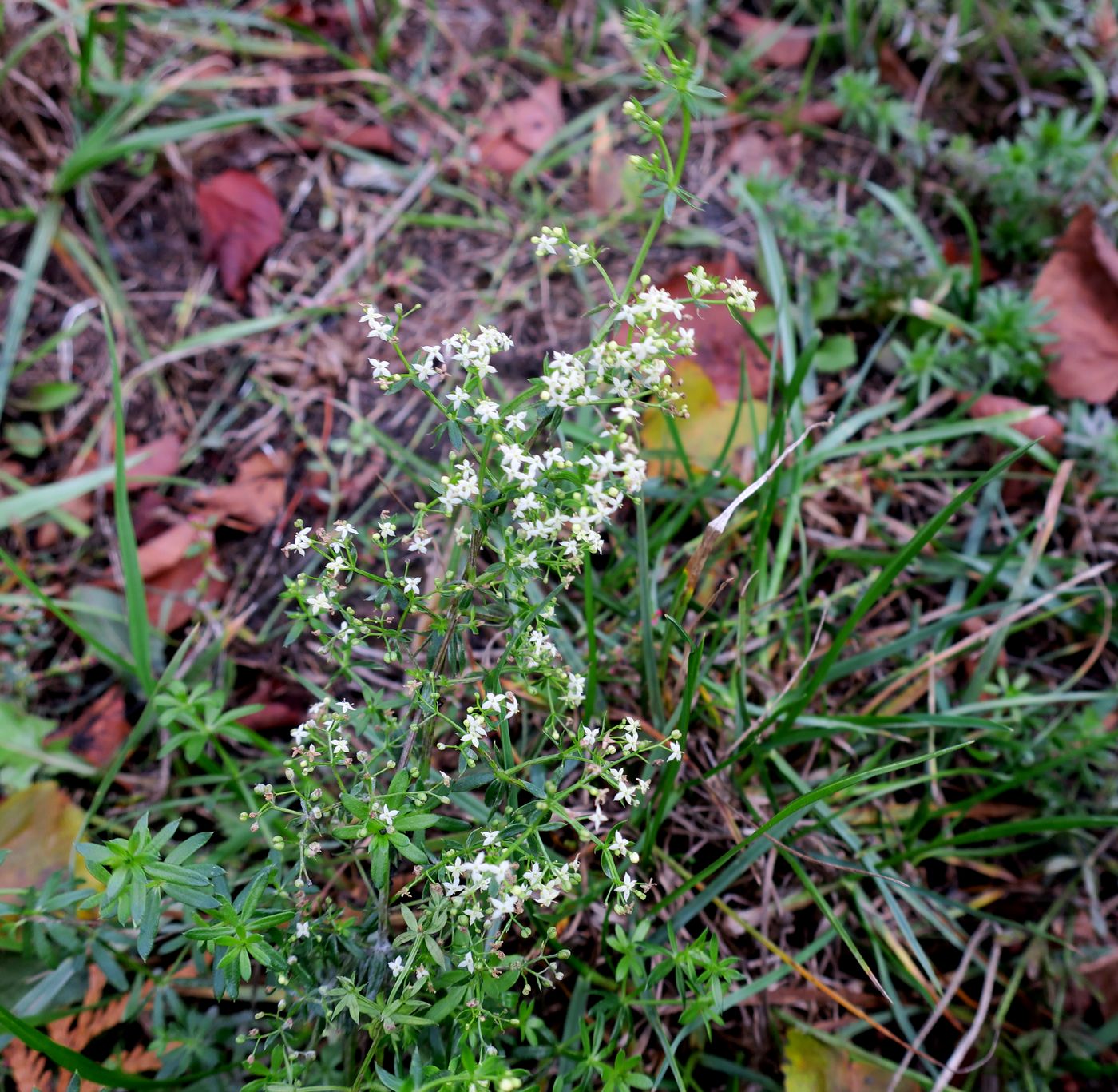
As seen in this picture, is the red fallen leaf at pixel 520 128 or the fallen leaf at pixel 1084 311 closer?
the fallen leaf at pixel 1084 311

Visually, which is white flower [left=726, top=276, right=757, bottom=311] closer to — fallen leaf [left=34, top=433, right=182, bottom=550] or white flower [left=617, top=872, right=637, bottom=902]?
white flower [left=617, top=872, right=637, bottom=902]

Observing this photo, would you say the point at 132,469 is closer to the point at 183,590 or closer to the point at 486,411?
the point at 183,590

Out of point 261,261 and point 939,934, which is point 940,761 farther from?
point 261,261

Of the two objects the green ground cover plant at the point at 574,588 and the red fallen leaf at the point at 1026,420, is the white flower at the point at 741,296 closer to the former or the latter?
the green ground cover plant at the point at 574,588

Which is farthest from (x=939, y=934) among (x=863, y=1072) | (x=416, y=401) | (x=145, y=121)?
(x=145, y=121)

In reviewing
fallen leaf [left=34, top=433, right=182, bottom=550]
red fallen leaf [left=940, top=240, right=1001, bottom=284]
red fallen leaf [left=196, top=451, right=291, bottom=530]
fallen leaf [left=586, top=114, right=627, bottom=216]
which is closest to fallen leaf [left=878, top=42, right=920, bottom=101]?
red fallen leaf [left=940, top=240, right=1001, bottom=284]

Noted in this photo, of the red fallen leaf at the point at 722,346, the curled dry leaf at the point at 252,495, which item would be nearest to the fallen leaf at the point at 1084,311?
the red fallen leaf at the point at 722,346

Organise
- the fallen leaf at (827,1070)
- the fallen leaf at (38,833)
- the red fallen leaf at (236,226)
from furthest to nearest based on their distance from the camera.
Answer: the red fallen leaf at (236,226)
the fallen leaf at (38,833)
the fallen leaf at (827,1070)
